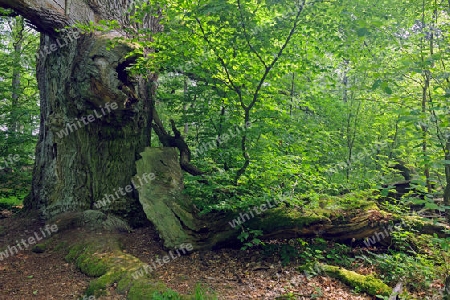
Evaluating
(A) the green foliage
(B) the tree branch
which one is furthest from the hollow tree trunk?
(A) the green foliage

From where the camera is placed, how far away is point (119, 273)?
171 inches

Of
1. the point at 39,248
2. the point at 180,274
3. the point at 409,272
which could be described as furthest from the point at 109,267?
the point at 409,272

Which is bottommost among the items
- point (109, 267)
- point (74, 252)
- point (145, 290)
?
point (145, 290)

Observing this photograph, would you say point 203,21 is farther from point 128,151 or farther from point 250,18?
point 128,151

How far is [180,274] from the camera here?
469cm

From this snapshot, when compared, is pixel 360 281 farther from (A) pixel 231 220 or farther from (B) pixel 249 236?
(A) pixel 231 220

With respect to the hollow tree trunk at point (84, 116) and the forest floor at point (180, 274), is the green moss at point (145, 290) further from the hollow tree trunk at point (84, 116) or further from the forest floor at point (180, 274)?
the hollow tree trunk at point (84, 116)

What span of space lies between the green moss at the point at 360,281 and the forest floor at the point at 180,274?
13 cm

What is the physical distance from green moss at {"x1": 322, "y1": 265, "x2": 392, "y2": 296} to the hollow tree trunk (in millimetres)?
3785

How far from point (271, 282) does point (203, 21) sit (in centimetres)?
438

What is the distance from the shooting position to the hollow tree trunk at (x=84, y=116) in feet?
16.9

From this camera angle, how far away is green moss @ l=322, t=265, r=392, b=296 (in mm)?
4453

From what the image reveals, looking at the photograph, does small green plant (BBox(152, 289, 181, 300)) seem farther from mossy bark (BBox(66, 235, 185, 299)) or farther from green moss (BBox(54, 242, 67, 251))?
green moss (BBox(54, 242, 67, 251))

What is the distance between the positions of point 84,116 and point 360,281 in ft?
18.0
